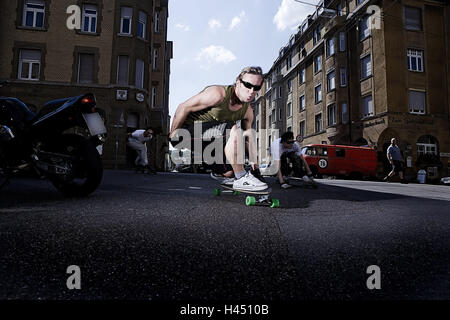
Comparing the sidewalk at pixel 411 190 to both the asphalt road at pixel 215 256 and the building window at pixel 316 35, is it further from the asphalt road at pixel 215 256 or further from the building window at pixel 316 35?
the building window at pixel 316 35

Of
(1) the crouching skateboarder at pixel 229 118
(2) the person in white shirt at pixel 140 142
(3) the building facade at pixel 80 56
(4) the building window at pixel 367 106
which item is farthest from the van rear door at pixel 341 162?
(1) the crouching skateboarder at pixel 229 118

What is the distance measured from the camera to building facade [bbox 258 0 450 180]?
18.1 m

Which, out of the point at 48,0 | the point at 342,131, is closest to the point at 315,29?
the point at 342,131

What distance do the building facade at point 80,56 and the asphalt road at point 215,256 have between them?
14.0 m

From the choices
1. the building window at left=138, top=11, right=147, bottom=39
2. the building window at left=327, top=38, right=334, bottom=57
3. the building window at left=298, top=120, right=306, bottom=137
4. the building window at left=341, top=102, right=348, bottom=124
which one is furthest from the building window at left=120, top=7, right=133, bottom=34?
the building window at left=298, top=120, right=306, bottom=137

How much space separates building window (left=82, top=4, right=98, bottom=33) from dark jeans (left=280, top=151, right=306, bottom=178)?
49.1 feet

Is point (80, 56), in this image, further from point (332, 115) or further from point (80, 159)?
point (332, 115)

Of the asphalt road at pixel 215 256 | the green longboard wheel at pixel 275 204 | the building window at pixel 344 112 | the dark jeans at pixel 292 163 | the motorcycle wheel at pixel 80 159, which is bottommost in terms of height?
the asphalt road at pixel 215 256

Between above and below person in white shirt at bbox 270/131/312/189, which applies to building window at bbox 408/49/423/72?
above

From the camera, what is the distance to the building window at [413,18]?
19.1m

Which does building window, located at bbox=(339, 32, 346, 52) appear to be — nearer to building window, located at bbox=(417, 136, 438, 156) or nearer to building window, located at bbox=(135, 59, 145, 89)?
building window, located at bbox=(417, 136, 438, 156)

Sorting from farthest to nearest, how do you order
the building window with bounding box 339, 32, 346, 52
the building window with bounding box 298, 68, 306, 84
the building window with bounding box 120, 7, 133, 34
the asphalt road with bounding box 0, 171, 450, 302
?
the building window with bounding box 298, 68, 306, 84 → the building window with bounding box 339, 32, 346, 52 → the building window with bounding box 120, 7, 133, 34 → the asphalt road with bounding box 0, 171, 450, 302

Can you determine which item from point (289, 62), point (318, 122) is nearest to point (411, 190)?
point (318, 122)

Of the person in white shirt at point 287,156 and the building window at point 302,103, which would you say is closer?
the person in white shirt at point 287,156
